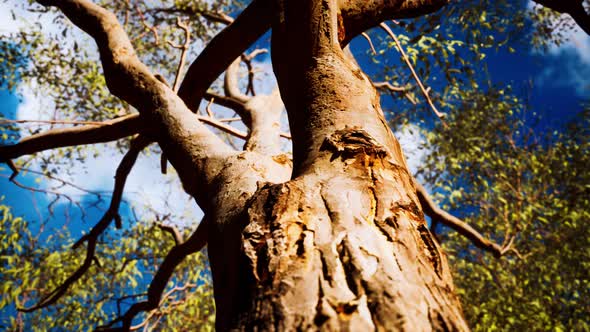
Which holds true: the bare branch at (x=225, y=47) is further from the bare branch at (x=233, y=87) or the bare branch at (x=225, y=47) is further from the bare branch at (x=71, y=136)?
the bare branch at (x=233, y=87)

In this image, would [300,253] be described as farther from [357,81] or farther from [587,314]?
[587,314]

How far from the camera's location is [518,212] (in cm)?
600

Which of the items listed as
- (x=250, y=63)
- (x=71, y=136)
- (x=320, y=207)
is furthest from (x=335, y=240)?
(x=250, y=63)

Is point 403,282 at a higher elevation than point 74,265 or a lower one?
lower

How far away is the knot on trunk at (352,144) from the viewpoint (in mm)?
1055

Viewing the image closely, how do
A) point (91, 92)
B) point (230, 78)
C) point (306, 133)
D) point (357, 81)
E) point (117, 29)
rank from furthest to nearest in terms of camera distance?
point (91, 92), point (230, 78), point (117, 29), point (357, 81), point (306, 133)

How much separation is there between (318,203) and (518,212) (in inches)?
244

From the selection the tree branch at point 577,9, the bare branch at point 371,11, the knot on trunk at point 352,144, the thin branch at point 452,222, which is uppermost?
the thin branch at point 452,222

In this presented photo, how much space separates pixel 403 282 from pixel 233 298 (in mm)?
383

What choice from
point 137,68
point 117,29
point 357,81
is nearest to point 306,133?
point 357,81

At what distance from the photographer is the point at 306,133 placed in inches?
47.8

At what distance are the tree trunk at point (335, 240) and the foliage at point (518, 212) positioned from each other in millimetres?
4712

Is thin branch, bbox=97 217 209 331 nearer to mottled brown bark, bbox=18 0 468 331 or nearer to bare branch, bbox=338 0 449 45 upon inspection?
mottled brown bark, bbox=18 0 468 331

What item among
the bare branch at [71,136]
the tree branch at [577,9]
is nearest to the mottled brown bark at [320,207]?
the tree branch at [577,9]
